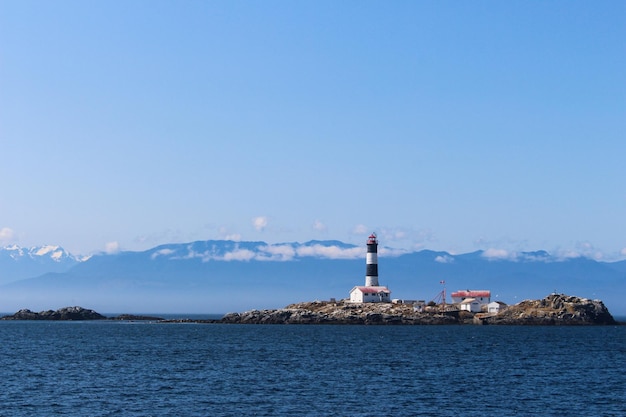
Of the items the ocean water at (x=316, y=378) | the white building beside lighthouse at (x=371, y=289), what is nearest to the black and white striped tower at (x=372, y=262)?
the white building beside lighthouse at (x=371, y=289)

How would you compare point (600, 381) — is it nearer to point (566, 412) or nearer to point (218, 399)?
point (566, 412)

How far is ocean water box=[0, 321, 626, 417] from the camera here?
53156 mm

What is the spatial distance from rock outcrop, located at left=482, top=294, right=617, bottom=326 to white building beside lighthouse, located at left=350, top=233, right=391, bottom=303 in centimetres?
2329

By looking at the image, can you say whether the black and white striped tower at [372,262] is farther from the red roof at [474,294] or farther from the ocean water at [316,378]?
the ocean water at [316,378]

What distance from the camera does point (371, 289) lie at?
566 ft

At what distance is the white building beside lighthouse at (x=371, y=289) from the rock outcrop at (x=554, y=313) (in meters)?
23.3

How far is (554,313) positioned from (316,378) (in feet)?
329

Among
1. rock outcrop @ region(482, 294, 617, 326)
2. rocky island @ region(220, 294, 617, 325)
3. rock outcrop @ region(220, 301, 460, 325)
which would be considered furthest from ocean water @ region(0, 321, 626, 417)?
rock outcrop @ region(220, 301, 460, 325)

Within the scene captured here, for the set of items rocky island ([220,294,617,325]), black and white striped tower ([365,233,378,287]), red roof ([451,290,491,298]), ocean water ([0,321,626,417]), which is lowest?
ocean water ([0,321,626,417])

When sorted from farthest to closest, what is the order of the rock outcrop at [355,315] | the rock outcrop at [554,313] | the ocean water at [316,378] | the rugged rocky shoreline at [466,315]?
the rock outcrop at [355,315], the rugged rocky shoreline at [466,315], the rock outcrop at [554,313], the ocean water at [316,378]

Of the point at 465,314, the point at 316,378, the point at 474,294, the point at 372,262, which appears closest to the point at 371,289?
the point at 372,262

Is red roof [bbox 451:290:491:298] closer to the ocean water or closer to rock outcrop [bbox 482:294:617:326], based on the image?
rock outcrop [bbox 482:294:617:326]

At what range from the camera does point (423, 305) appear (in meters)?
170

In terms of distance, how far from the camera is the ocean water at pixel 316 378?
174 feet
